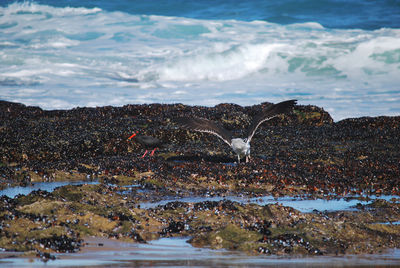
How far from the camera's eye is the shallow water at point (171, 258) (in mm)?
7805

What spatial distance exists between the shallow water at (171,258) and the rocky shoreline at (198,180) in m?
0.44

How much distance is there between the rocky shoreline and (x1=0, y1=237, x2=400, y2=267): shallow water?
0.44 m

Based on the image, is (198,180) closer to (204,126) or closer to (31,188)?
(204,126)

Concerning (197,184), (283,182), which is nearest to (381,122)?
(283,182)

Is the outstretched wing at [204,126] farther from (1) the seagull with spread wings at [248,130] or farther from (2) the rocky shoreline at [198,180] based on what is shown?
(2) the rocky shoreline at [198,180]

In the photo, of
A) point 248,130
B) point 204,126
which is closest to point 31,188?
point 204,126

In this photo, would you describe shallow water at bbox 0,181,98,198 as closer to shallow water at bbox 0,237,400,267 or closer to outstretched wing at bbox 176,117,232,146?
outstretched wing at bbox 176,117,232,146

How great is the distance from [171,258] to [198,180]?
11031mm

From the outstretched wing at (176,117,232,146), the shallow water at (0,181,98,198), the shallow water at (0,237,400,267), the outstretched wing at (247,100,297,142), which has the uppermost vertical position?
the outstretched wing at (247,100,297,142)

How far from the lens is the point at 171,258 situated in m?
8.31

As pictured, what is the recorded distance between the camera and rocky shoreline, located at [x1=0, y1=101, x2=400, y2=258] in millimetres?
9961

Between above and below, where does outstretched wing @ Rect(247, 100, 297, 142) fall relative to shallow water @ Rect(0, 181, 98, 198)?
above

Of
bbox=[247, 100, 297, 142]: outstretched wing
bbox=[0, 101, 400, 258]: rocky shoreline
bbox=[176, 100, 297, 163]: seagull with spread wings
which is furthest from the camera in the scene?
bbox=[247, 100, 297, 142]: outstretched wing

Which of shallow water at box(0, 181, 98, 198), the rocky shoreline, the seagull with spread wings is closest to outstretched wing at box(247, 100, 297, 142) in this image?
the seagull with spread wings
